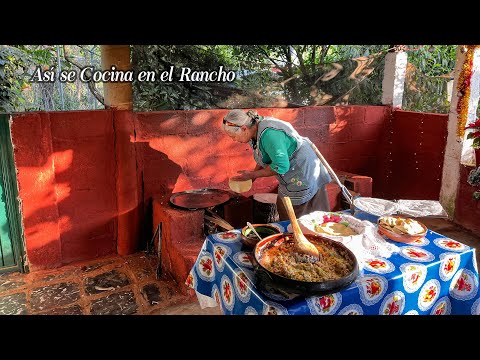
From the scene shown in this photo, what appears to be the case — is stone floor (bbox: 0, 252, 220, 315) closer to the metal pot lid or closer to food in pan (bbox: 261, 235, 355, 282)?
the metal pot lid

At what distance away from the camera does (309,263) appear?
190cm

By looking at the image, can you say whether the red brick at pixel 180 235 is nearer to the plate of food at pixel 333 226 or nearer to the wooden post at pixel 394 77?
the plate of food at pixel 333 226

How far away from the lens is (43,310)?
349cm

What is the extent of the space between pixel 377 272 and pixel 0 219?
3865 mm

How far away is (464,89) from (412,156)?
1228 millimetres

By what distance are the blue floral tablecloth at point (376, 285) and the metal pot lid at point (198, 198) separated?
60.2 inches

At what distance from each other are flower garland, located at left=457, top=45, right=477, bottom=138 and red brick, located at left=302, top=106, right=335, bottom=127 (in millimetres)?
1698

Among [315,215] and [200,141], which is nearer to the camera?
[315,215]

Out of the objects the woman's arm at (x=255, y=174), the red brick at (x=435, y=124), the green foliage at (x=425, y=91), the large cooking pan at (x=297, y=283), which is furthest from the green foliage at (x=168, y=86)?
the large cooking pan at (x=297, y=283)

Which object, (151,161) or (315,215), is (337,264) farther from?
(151,161)

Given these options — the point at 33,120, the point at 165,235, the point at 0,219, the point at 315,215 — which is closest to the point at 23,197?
the point at 0,219

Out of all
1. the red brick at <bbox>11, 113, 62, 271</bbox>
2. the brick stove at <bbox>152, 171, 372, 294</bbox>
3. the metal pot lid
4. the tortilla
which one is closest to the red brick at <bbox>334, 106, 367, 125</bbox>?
the brick stove at <bbox>152, 171, 372, 294</bbox>

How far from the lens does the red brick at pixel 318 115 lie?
535 cm

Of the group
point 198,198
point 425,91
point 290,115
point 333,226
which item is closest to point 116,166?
point 198,198
